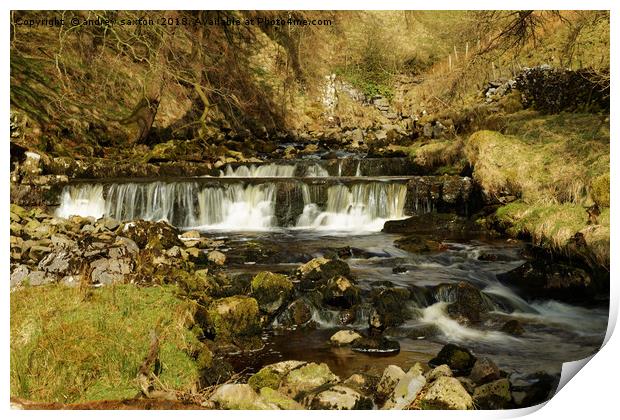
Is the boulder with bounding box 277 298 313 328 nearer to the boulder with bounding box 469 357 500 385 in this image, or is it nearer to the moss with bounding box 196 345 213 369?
the moss with bounding box 196 345 213 369

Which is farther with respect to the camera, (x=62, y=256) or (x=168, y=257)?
(x=168, y=257)

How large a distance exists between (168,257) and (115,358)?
56.4 inches

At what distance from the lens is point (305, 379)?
3691mm

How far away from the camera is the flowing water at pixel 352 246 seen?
4090 mm

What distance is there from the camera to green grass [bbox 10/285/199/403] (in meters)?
3.58

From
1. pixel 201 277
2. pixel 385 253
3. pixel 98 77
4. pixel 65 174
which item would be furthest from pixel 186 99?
pixel 385 253

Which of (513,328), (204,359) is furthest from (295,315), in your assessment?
(513,328)

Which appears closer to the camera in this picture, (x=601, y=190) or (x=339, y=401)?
(x=339, y=401)

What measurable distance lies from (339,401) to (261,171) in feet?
15.1

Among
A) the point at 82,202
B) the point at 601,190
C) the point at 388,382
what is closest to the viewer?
the point at 388,382

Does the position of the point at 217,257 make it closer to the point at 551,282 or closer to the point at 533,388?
the point at 533,388
